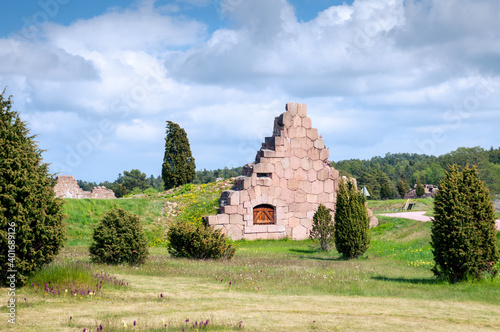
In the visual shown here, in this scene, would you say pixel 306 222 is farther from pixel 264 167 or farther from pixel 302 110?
pixel 302 110

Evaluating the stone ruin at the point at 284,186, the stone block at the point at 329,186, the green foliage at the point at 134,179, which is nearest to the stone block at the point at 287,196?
the stone ruin at the point at 284,186

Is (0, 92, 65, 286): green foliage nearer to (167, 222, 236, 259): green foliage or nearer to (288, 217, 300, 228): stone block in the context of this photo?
(167, 222, 236, 259): green foliage

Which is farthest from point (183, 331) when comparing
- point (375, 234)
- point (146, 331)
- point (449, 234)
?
point (375, 234)

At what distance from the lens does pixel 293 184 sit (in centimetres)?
2569

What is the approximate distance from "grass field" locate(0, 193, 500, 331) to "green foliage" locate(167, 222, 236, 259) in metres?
0.93

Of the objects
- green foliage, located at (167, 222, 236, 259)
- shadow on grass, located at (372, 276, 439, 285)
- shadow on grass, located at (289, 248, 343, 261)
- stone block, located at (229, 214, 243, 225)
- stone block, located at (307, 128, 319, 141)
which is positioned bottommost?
shadow on grass, located at (372, 276, 439, 285)

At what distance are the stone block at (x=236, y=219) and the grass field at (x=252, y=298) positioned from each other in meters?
8.77

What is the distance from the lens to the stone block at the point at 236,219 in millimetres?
24381

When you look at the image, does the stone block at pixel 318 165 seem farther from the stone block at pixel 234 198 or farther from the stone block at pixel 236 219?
the stone block at pixel 236 219

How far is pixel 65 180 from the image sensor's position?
37.8 m

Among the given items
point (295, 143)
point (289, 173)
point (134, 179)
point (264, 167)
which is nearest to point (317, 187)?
point (289, 173)

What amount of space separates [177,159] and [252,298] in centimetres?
3324

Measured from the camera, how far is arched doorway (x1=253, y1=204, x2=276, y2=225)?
990 inches

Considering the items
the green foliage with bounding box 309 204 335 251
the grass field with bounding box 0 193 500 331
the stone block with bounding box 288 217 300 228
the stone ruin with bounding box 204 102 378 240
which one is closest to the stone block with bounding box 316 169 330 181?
the stone ruin with bounding box 204 102 378 240
